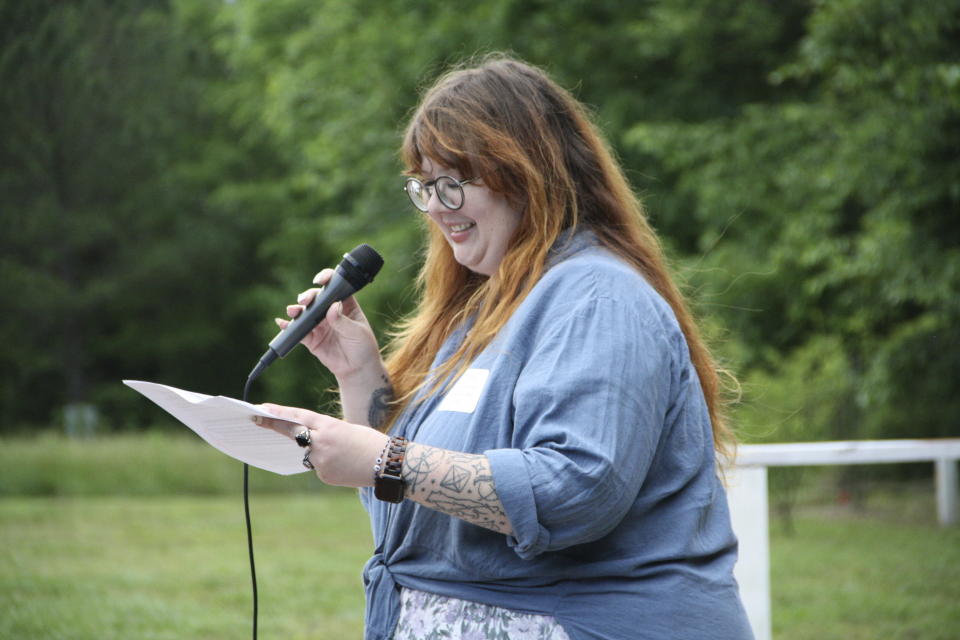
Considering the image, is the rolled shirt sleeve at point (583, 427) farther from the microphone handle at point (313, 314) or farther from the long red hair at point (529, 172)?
the microphone handle at point (313, 314)

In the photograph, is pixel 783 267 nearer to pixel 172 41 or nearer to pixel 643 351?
pixel 172 41

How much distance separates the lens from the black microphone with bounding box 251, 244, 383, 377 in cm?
218

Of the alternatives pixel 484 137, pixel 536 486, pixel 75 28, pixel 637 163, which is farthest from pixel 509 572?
pixel 637 163

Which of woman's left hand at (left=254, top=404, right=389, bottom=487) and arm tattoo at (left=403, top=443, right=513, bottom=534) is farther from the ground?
woman's left hand at (left=254, top=404, right=389, bottom=487)

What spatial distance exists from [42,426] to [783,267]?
18.4 m

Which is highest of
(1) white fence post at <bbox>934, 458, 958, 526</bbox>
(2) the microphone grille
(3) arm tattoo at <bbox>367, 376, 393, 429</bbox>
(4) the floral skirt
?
(2) the microphone grille

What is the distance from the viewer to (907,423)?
10.4 metres

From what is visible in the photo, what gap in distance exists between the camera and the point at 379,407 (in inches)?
90.4

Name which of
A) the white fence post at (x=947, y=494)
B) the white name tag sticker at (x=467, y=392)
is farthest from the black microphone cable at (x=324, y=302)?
the white fence post at (x=947, y=494)

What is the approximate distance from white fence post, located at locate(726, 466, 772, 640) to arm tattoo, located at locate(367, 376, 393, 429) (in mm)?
1371

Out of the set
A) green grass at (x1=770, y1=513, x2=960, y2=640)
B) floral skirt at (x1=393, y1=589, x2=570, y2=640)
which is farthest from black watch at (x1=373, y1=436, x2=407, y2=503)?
green grass at (x1=770, y1=513, x2=960, y2=640)

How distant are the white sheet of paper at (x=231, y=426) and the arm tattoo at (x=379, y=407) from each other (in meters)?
0.48

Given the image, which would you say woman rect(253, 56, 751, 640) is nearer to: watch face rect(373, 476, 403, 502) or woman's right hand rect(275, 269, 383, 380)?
watch face rect(373, 476, 403, 502)

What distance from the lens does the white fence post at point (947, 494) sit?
Result: 8.66 meters
